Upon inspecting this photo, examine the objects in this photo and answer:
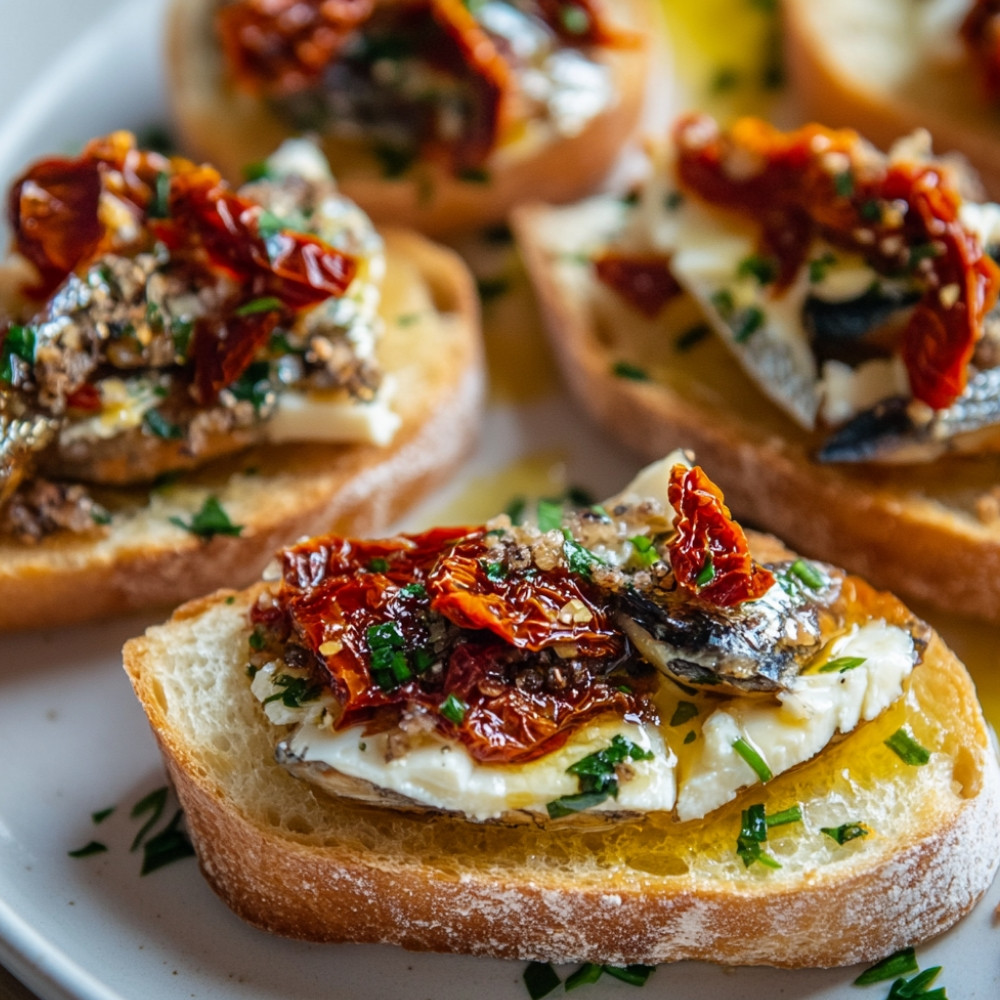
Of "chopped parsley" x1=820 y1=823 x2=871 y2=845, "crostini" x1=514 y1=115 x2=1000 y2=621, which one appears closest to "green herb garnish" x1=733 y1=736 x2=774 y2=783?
"chopped parsley" x1=820 y1=823 x2=871 y2=845

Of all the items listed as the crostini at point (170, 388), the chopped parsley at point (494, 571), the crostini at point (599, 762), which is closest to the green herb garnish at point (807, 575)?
the crostini at point (599, 762)

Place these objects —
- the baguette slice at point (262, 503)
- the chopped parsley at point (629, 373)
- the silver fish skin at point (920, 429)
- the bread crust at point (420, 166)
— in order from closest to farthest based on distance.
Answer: the silver fish skin at point (920, 429) → the baguette slice at point (262, 503) → the chopped parsley at point (629, 373) → the bread crust at point (420, 166)

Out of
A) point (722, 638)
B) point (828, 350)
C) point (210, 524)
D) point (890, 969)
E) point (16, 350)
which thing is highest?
point (16, 350)

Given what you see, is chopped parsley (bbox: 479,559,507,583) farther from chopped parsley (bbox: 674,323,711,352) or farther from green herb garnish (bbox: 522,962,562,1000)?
chopped parsley (bbox: 674,323,711,352)

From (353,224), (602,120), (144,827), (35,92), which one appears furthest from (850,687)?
(35,92)

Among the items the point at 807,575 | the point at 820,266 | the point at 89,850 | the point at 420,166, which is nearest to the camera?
the point at 807,575

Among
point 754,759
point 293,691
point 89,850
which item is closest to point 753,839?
point 754,759

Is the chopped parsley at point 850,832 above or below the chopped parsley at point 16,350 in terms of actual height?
below

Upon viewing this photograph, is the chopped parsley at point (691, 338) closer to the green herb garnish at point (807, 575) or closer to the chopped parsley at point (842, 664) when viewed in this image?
the green herb garnish at point (807, 575)

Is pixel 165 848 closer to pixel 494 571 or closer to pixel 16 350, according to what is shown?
pixel 494 571
